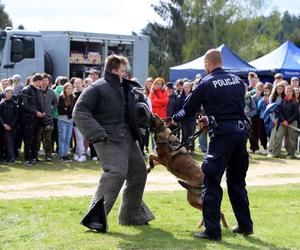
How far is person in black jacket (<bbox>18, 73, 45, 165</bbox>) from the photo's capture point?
554 inches

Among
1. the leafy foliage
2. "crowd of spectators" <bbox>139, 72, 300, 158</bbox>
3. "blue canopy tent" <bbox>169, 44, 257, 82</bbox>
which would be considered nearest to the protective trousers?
"crowd of spectators" <bbox>139, 72, 300, 158</bbox>

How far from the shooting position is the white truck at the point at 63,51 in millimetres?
20047

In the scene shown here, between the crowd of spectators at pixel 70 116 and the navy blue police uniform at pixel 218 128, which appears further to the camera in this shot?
the crowd of spectators at pixel 70 116

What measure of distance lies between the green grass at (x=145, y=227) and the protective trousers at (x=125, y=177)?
7.5 inches

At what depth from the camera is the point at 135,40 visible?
78.9 ft

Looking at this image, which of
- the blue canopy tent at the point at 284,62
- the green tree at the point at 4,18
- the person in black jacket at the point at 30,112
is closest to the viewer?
the person in black jacket at the point at 30,112

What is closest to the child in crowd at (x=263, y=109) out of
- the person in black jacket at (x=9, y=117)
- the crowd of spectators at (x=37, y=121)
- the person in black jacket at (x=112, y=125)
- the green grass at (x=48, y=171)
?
the green grass at (x=48, y=171)

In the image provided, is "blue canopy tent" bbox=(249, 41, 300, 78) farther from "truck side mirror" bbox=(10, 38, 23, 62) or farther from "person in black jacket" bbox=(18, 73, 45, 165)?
"person in black jacket" bbox=(18, 73, 45, 165)

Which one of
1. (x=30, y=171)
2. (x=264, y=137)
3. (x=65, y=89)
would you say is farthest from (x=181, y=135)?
(x=30, y=171)

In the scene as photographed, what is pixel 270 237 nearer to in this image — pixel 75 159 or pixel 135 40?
pixel 75 159

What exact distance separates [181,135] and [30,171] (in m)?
4.70

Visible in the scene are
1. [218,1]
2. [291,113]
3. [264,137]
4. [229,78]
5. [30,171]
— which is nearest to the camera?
[229,78]

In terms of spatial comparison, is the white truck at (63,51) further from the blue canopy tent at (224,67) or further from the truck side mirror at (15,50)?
the blue canopy tent at (224,67)

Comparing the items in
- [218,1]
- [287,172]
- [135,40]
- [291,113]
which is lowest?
[287,172]
